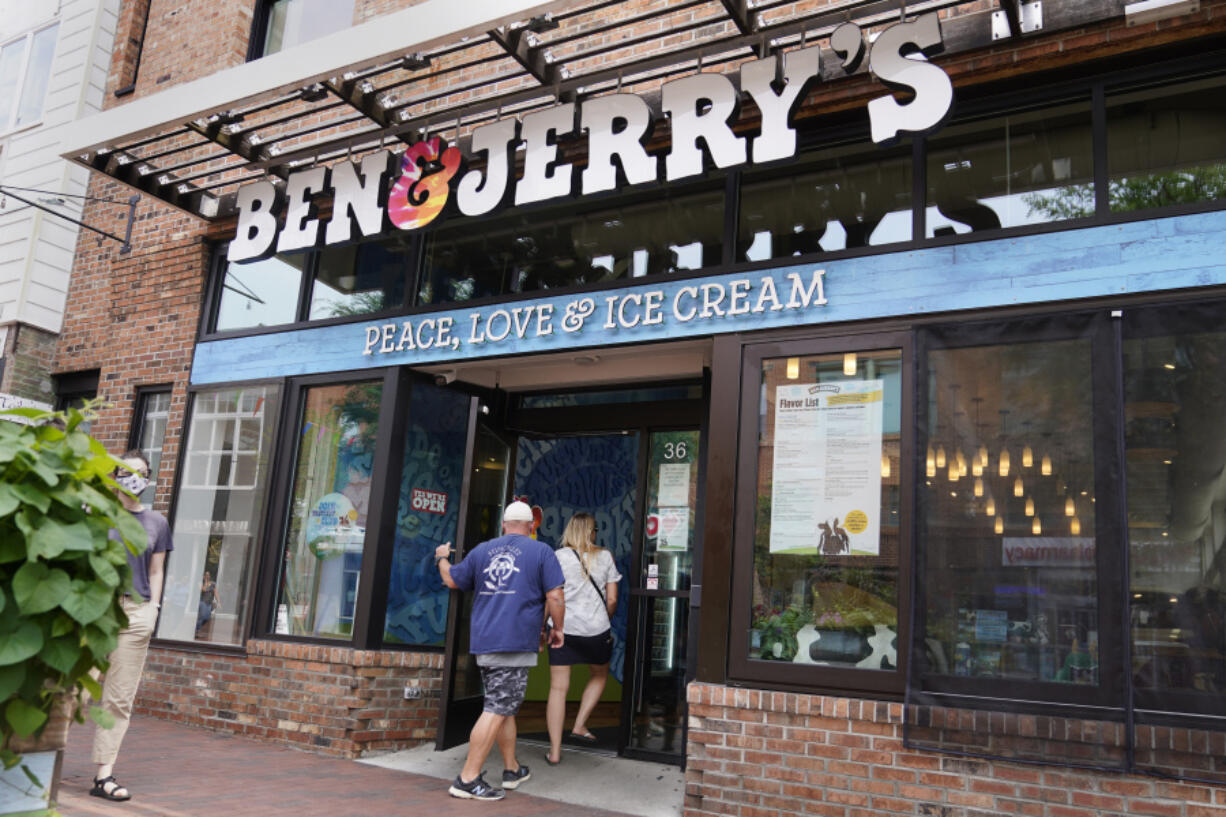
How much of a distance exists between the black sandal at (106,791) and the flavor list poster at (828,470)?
352 cm

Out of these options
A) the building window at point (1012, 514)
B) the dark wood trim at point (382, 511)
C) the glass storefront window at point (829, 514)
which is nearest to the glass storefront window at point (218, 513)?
the dark wood trim at point (382, 511)

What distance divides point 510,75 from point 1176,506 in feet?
14.3

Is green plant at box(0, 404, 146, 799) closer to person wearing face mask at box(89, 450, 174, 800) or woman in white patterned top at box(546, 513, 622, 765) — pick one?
person wearing face mask at box(89, 450, 174, 800)

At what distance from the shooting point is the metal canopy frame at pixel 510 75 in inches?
219

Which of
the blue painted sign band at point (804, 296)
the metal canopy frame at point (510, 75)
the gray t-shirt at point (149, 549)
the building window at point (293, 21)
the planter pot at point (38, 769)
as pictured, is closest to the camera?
the planter pot at point (38, 769)

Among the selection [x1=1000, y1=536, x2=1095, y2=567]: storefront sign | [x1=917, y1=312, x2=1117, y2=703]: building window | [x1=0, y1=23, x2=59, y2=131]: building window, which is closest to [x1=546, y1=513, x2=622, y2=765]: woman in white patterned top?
[x1=917, y1=312, x2=1117, y2=703]: building window

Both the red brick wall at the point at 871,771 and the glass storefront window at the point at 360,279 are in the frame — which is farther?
the glass storefront window at the point at 360,279

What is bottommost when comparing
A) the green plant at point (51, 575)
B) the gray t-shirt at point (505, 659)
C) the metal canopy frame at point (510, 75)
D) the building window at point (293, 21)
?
the gray t-shirt at point (505, 659)

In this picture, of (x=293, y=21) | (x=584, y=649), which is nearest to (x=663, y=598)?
(x=584, y=649)

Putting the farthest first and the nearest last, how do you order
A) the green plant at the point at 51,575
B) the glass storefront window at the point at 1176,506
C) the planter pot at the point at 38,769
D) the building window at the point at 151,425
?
the building window at the point at 151,425 → the glass storefront window at the point at 1176,506 → the planter pot at the point at 38,769 → the green plant at the point at 51,575

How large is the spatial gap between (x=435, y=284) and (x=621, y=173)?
2037mm

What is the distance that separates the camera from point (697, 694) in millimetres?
5348

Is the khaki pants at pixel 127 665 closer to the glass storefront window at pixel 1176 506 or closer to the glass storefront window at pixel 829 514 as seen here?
the glass storefront window at pixel 829 514

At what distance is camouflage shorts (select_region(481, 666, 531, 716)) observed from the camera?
18.5 ft
